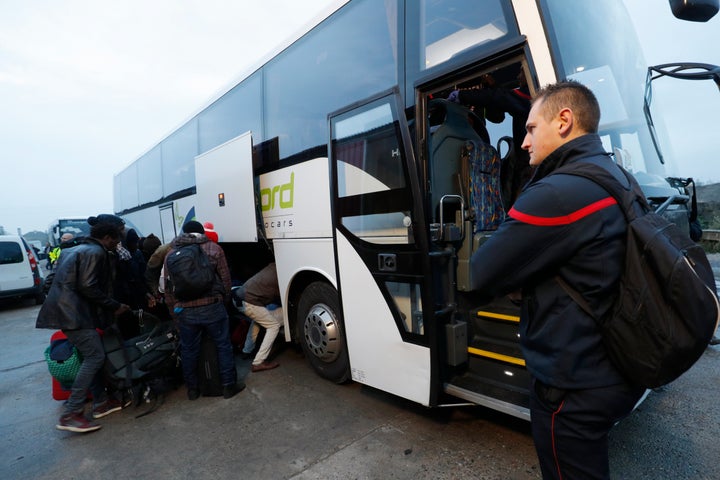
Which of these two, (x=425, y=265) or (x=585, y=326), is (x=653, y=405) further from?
(x=585, y=326)

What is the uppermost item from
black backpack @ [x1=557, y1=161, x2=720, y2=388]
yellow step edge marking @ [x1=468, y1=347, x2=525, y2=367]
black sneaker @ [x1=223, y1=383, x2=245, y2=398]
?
black backpack @ [x1=557, y1=161, x2=720, y2=388]

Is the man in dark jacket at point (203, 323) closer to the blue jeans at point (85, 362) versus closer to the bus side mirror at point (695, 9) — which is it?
the blue jeans at point (85, 362)

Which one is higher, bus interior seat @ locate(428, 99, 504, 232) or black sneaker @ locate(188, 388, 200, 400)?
bus interior seat @ locate(428, 99, 504, 232)

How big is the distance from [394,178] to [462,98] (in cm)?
112

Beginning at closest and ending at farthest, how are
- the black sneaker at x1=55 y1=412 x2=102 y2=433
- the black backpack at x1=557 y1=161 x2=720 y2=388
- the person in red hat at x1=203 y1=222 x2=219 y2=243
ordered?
the black backpack at x1=557 y1=161 x2=720 y2=388 < the black sneaker at x1=55 y1=412 x2=102 y2=433 < the person in red hat at x1=203 y1=222 x2=219 y2=243

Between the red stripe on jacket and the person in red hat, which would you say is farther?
the person in red hat

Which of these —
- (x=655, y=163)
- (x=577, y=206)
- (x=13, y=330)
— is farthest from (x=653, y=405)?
(x=13, y=330)

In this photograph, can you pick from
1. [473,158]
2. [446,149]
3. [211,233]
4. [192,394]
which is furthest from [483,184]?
[192,394]

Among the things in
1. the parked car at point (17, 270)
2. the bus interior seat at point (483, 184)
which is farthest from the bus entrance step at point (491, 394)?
the parked car at point (17, 270)

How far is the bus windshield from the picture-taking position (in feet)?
7.57

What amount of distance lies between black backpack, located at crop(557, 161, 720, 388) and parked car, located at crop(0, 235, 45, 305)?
12.3m

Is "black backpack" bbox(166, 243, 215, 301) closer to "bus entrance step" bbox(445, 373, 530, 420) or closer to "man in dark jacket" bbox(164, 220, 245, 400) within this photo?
"man in dark jacket" bbox(164, 220, 245, 400)

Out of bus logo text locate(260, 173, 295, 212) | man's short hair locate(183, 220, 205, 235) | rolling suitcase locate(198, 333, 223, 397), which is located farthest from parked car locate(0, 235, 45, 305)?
bus logo text locate(260, 173, 295, 212)

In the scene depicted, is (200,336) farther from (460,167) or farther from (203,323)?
(460,167)
